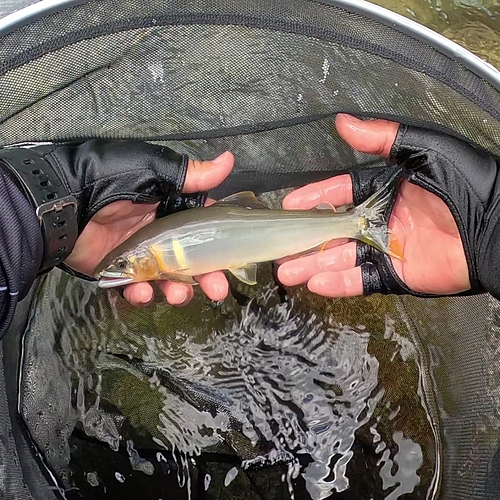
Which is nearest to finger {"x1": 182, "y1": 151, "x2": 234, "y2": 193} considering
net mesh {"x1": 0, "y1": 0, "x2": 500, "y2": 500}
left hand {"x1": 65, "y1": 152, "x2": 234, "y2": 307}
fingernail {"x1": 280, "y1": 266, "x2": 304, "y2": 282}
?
left hand {"x1": 65, "y1": 152, "x2": 234, "y2": 307}

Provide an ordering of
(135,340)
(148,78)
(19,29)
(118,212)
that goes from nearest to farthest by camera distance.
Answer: (19,29) < (148,78) < (118,212) < (135,340)

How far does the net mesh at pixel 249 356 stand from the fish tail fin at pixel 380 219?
0.82 feet

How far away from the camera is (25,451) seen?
2.15 meters

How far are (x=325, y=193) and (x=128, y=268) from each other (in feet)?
2.54

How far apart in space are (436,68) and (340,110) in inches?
16.0

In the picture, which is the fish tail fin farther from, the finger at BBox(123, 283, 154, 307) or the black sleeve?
the black sleeve

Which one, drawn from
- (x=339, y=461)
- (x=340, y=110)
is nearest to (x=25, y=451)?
(x=339, y=461)

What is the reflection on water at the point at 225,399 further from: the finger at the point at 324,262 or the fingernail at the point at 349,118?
the fingernail at the point at 349,118

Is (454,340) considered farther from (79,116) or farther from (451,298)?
(79,116)

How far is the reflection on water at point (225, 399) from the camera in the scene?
236 centimetres

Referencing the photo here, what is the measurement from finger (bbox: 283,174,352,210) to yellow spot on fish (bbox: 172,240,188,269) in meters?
0.53

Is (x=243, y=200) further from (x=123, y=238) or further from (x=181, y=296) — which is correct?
(x=123, y=238)

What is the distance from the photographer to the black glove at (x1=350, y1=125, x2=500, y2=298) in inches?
65.9

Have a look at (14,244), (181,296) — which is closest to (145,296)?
(181,296)
